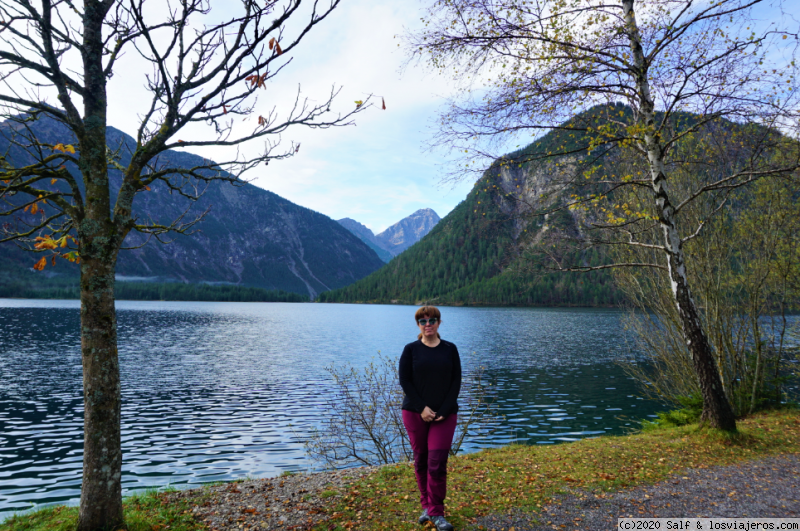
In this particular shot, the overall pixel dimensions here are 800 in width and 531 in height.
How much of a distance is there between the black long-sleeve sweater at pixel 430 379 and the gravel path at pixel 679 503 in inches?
69.7

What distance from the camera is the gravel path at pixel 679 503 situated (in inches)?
237

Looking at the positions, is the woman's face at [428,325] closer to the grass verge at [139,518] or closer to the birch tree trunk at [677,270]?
the grass verge at [139,518]

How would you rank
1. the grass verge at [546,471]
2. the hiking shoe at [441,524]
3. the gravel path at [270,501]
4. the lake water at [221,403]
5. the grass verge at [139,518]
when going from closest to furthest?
the hiking shoe at [441,524], the grass verge at [139,518], the gravel path at [270,501], the grass verge at [546,471], the lake water at [221,403]

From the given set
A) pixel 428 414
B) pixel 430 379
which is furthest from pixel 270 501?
pixel 430 379

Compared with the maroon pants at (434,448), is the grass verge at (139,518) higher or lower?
lower

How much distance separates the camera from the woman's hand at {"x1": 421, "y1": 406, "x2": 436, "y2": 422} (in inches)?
222

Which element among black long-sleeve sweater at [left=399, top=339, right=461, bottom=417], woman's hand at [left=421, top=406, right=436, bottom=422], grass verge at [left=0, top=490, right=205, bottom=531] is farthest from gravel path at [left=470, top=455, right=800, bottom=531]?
grass verge at [left=0, top=490, right=205, bottom=531]

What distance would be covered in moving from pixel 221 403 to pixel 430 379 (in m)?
22.5

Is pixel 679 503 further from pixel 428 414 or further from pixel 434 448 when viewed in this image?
pixel 428 414

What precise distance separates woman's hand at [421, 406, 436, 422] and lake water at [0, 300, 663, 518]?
35.2ft

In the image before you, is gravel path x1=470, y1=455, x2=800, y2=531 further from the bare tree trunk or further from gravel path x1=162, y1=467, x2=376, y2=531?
the bare tree trunk

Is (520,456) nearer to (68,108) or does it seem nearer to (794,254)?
(68,108)

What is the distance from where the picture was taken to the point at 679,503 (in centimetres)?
657

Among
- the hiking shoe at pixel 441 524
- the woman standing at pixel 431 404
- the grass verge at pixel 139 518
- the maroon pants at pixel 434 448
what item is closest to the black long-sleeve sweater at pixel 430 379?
the woman standing at pixel 431 404
